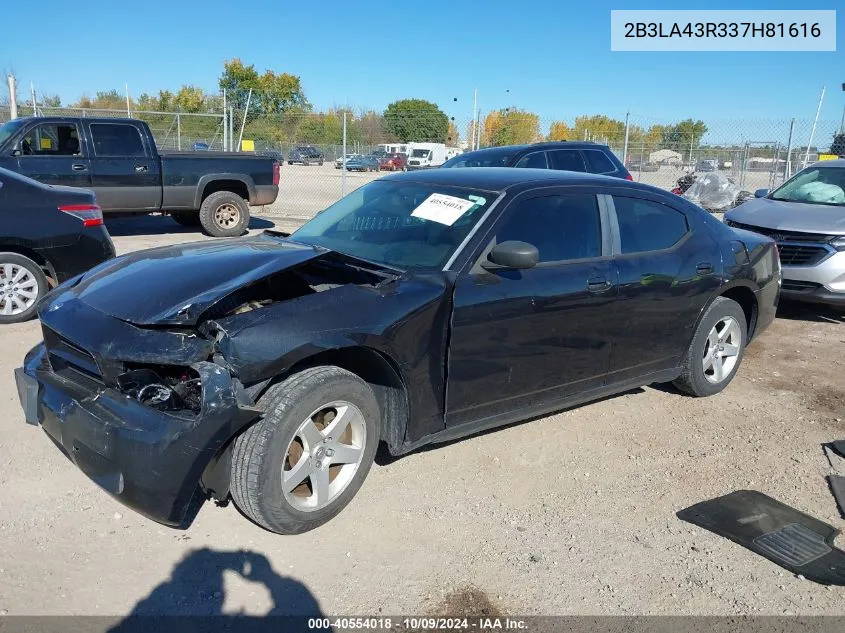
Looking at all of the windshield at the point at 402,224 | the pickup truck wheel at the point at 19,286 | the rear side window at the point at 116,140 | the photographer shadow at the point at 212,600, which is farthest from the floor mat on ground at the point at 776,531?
the rear side window at the point at 116,140

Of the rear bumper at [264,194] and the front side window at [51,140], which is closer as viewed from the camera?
the front side window at [51,140]

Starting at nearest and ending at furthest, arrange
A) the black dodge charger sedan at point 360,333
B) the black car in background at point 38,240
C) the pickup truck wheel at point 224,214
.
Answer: the black dodge charger sedan at point 360,333
the black car in background at point 38,240
the pickup truck wheel at point 224,214

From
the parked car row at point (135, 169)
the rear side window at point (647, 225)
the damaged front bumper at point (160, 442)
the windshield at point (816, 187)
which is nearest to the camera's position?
the damaged front bumper at point (160, 442)

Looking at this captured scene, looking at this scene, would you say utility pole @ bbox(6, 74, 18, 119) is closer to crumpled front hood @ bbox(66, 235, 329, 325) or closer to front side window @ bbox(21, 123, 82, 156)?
front side window @ bbox(21, 123, 82, 156)

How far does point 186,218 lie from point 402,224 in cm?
997

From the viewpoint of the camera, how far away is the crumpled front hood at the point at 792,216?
7535 millimetres

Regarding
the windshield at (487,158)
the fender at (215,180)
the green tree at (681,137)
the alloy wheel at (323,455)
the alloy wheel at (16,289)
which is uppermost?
the green tree at (681,137)

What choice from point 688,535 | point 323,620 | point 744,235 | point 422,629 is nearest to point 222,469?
point 323,620

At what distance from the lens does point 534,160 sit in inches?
380

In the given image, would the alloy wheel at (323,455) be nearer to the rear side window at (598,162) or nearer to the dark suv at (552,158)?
the dark suv at (552,158)

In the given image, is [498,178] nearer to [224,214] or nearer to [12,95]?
[224,214]

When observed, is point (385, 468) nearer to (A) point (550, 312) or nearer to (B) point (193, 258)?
(A) point (550, 312)

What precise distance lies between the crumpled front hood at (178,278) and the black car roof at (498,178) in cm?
100

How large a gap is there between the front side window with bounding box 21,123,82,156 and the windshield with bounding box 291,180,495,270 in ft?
24.9
